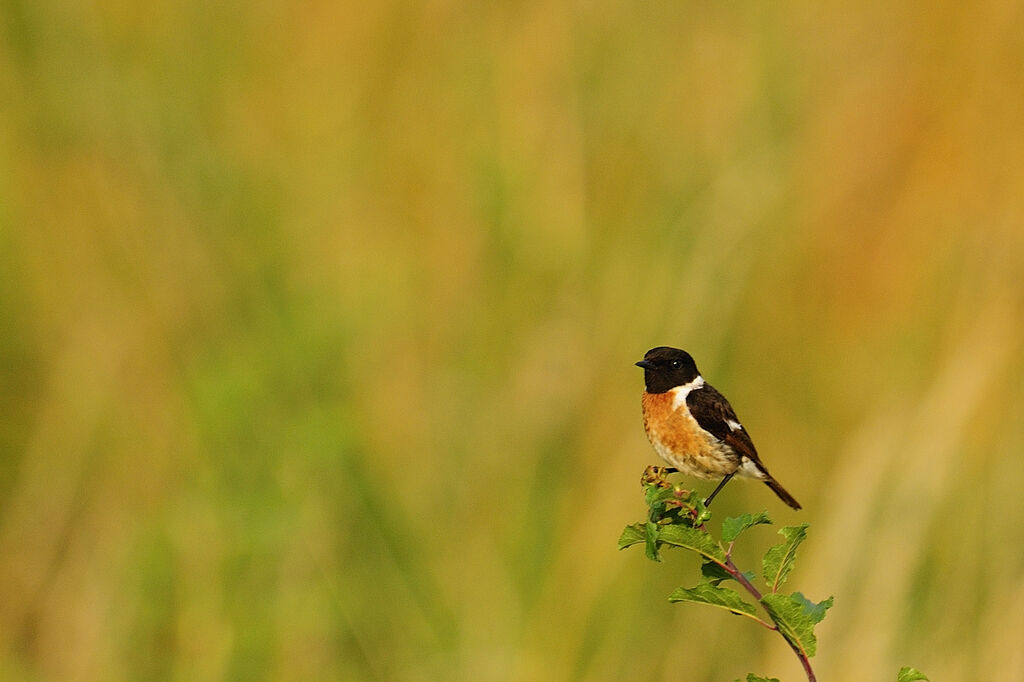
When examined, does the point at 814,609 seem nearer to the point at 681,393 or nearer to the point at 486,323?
the point at 681,393

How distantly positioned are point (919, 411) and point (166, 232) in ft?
6.84

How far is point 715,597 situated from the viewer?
0.81 m

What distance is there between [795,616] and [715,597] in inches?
2.0

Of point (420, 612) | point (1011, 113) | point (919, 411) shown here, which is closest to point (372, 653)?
point (420, 612)

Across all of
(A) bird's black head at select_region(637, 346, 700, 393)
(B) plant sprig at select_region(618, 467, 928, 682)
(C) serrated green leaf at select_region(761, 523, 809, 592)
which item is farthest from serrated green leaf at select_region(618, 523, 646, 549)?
(A) bird's black head at select_region(637, 346, 700, 393)

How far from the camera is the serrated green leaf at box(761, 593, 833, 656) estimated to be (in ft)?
2.55

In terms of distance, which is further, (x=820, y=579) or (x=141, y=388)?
(x=141, y=388)

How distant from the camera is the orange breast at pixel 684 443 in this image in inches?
57.7

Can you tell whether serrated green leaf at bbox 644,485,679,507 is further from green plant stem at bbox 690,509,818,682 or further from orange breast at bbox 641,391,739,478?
orange breast at bbox 641,391,739,478

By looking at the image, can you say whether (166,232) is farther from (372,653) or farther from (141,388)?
(372,653)

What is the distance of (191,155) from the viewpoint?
372 cm

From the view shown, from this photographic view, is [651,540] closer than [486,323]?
Yes

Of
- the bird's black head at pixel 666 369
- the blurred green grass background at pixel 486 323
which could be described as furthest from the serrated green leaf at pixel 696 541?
the blurred green grass background at pixel 486 323

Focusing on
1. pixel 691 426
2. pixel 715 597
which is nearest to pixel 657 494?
pixel 715 597
